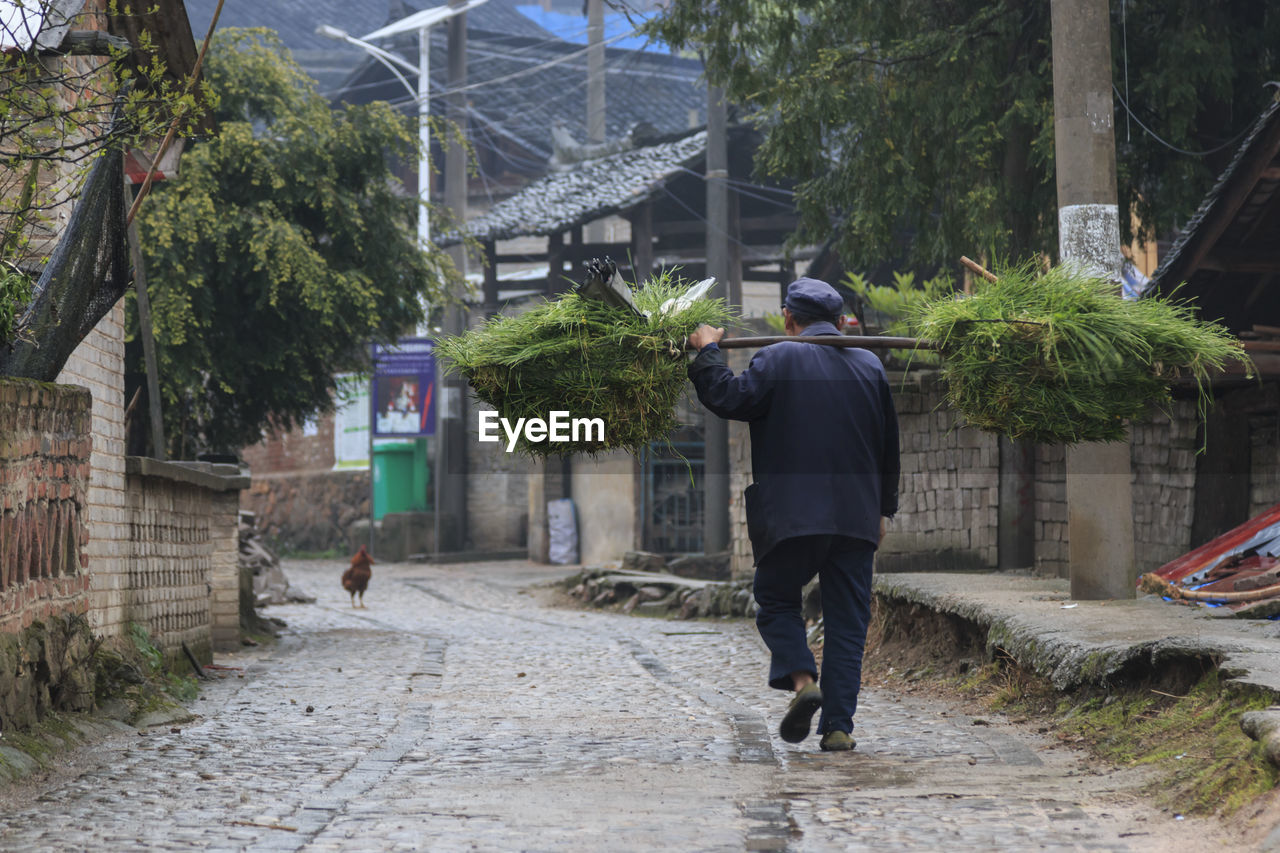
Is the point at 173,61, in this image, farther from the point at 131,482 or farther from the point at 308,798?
the point at 308,798

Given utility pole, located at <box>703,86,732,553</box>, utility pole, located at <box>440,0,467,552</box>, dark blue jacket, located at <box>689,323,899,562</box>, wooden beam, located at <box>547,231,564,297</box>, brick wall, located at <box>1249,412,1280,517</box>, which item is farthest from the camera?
utility pole, located at <box>440,0,467,552</box>

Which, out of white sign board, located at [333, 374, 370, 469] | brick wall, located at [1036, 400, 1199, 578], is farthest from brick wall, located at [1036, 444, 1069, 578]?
white sign board, located at [333, 374, 370, 469]

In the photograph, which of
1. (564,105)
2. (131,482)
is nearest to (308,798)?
(131,482)

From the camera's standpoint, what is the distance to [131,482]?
9219mm

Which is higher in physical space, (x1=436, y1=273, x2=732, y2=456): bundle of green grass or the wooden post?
the wooden post

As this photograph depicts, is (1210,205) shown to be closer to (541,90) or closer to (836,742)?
(836,742)

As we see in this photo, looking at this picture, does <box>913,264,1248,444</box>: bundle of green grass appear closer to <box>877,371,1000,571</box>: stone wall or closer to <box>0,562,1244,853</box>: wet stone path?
<box>0,562,1244,853</box>: wet stone path

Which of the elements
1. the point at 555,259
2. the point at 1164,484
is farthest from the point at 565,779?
the point at 555,259

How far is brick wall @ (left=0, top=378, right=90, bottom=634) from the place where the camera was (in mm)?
5965

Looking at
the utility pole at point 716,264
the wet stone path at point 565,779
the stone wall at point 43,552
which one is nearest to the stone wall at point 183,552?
the wet stone path at point 565,779

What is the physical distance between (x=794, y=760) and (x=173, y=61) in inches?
Result: 277

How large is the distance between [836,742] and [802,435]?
3.83 ft

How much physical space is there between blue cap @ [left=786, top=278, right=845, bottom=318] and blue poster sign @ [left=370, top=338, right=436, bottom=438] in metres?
21.7

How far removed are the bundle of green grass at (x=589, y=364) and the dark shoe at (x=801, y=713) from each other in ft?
3.87
